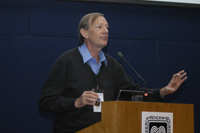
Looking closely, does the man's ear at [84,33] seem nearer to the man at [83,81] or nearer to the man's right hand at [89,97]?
the man at [83,81]

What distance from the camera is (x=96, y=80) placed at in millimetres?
2229

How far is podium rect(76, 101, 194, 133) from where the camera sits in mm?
1498

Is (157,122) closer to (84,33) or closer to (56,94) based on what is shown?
(56,94)

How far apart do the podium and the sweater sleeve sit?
334 mm

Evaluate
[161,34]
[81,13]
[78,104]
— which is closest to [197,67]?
[161,34]

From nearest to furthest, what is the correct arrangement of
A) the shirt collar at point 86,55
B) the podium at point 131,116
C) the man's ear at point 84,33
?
the podium at point 131,116 < the shirt collar at point 86,55 < the man's ear at point 84,33

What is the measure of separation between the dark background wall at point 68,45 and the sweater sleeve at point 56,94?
1092 millimetres

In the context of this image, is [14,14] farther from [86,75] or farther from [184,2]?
[184,2]

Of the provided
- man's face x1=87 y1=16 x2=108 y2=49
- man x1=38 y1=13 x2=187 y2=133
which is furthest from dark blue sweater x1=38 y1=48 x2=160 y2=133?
man's face x1=87 y1=16 x2=108 y2=49

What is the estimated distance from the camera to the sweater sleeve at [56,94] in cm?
196

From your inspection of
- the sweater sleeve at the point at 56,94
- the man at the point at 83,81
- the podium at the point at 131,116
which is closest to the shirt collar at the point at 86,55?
the man at the point at 83,81

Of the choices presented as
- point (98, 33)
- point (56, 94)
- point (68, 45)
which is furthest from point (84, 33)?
point (68, 45)

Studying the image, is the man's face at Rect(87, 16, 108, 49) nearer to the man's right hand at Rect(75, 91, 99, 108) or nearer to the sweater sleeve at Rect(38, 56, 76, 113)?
the sweater sleeve at Rect(38, 56, 76, 113)

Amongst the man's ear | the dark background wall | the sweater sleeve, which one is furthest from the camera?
the dark background wall
